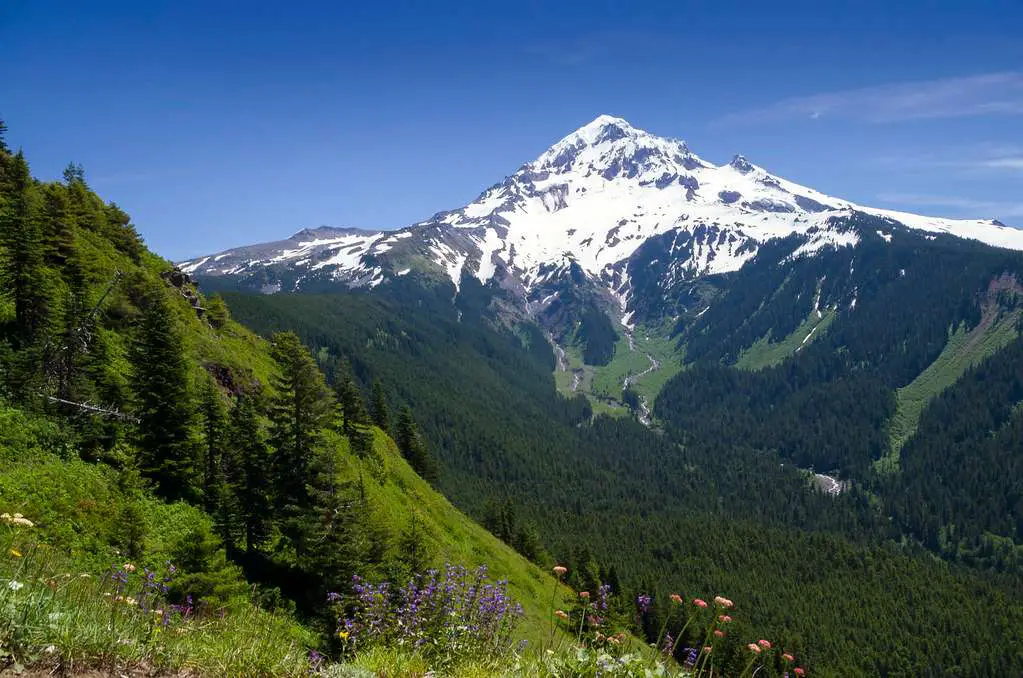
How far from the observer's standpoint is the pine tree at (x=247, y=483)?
2994cm

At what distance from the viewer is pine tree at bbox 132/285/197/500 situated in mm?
28516

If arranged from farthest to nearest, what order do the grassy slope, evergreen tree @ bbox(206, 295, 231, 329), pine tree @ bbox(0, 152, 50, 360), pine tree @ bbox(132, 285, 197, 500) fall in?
evergreen tree @ bbox(206, 295, 231, 329) < the grassy slope < pine tree @ bbox(0, 152, 50, 360) < pine tree @ bbox(132, 285, 197, 500)

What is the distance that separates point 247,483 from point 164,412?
17.8ft

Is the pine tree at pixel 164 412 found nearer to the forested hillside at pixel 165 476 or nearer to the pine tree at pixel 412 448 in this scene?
the forested hillside at pixel 165 476

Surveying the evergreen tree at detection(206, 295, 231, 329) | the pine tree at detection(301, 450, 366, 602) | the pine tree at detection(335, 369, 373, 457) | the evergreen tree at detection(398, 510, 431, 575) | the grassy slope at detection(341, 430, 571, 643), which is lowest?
the grassy slope at detection(341, 430, 571, 643)

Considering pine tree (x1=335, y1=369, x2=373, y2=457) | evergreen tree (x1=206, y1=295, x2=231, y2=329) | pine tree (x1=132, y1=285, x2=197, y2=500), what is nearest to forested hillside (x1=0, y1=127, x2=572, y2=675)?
pine tree (x1=132, y1=285, x2=197, y2=500)

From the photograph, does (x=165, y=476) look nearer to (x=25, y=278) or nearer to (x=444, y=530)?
(x=25, y=278)

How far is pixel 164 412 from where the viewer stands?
29.3m

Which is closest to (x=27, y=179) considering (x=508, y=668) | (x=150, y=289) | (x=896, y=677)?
(x=150, y=289)

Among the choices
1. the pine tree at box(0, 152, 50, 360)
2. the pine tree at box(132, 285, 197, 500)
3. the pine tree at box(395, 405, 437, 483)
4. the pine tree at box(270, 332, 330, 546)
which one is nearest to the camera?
the pine tree at box(132, 285, 197, 500)

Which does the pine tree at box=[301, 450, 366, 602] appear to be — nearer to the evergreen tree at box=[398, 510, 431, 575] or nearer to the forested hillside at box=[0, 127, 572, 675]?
the forested hillside at box=[0, 127, 572, 675]

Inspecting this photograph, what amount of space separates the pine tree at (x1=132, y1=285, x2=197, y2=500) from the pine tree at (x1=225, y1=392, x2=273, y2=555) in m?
A: 2.03

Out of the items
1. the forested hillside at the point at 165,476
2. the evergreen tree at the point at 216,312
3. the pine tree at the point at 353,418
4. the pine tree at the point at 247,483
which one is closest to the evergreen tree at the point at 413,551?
the forested hillside at the point at 165,476

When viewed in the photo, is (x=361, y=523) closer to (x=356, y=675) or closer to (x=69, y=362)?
(x=69, y=362)
